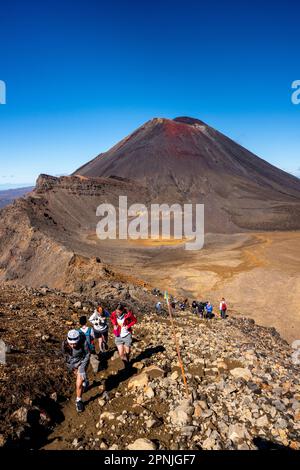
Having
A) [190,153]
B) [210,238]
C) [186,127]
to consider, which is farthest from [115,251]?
[186,127]

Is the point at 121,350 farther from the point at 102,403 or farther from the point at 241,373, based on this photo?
the point at 241,373

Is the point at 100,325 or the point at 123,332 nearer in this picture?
the point at 123,332

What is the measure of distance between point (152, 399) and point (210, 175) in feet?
338

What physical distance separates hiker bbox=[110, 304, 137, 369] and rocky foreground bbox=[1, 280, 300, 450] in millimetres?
369

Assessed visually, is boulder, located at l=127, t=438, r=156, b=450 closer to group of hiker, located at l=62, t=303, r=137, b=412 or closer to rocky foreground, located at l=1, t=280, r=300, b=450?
rocky foreground, located at l=1, t=280, r=300, b=450

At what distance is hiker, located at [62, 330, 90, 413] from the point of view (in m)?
6.53

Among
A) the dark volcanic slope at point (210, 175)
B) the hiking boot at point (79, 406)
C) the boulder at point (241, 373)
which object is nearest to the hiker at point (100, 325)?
the hiking boot at point (79, 406)

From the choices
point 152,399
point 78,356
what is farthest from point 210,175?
point 78,356

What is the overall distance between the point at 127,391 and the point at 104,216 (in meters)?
70.8

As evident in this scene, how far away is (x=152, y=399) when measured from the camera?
685 centimetres

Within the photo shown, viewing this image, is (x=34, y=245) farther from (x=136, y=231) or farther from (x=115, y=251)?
(x=136, y=231)

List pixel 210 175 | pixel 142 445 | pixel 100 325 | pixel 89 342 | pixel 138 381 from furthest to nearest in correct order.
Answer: pixel 210 175 < pixel 100 325 < pixel 138 381 < pixel 89 342 < pixel 142 445

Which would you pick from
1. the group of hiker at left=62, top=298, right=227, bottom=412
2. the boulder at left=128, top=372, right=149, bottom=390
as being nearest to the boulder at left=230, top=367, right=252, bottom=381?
the boulder at left=128, top=372, right=149, bottom=390

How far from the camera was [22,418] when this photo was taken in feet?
19.3
